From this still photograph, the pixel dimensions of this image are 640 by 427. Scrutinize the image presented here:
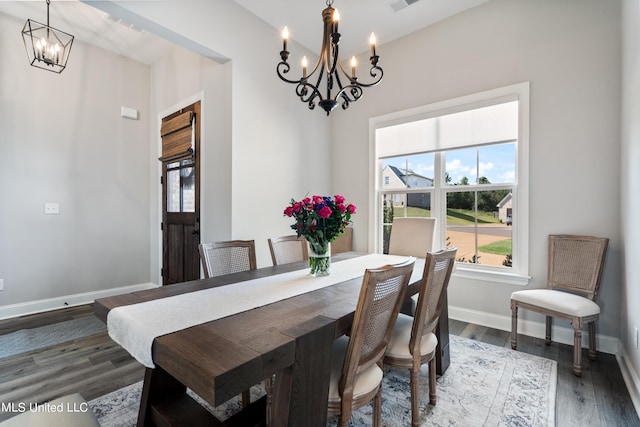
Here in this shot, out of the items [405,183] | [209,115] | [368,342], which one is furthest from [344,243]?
[368,342]

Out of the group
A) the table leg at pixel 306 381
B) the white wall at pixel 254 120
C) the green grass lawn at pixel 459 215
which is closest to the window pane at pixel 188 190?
the white wall at pixel 254 120

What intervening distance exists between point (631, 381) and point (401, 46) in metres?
3.74

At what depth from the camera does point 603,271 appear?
2.49 m

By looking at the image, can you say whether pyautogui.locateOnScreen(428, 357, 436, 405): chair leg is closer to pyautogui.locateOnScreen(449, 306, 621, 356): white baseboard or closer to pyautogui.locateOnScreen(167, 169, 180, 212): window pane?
pyautogui.locateOnScreen(449, 306, 621, 356): white baseboard

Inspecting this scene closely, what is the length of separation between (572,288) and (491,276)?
2.13 feet

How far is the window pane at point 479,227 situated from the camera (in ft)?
10.0

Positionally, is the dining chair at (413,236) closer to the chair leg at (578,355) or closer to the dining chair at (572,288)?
the dining chair at (572,288)

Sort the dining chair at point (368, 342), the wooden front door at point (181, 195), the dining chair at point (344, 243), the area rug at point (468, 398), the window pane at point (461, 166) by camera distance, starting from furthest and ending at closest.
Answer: the dining chair at point (344, 243) → the wooden front door at point (181, 195) → the window pane at point (461, 166) → the area rug at point (468, 398) → the dining chair at point (368, 342)

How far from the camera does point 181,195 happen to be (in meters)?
3.80

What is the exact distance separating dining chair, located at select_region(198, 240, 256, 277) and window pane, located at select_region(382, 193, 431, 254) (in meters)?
2.15

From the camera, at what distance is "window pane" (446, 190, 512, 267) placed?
10.0ft

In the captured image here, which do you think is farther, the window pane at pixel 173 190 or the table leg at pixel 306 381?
the window pane at pixel 173 190

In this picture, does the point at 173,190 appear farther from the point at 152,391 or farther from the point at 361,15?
the point at 361,15

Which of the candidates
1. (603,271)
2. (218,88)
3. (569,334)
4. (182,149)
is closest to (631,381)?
(569,334)
